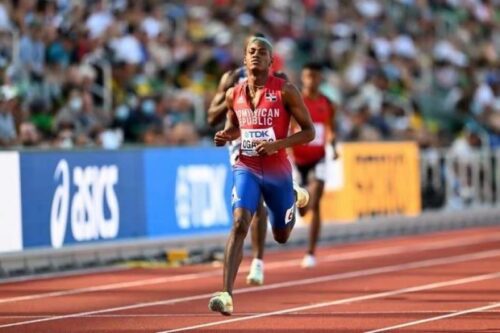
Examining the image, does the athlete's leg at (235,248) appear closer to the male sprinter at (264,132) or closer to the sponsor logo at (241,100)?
the male sprinter at (264,132)

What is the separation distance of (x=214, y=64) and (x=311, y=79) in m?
8.25

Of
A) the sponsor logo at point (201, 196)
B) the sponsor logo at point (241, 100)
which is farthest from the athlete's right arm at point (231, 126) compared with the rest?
the sponsor logo at point (201, 196)

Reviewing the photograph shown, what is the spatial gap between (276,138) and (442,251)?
852 cm

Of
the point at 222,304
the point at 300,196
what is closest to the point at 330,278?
the point at 300,196

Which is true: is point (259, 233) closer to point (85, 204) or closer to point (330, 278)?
point (330, 278)

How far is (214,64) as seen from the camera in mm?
24375

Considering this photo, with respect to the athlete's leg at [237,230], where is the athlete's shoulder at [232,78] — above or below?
above

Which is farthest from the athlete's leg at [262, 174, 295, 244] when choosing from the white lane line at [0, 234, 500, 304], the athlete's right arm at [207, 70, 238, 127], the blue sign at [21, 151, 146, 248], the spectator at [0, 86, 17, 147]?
the spectator at [0, 86, 17, 147]

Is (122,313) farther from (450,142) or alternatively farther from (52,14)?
(450,142)

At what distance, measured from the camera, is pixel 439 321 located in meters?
10.8

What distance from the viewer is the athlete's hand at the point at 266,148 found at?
34.7ft

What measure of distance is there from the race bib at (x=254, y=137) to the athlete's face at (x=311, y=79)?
5475mm

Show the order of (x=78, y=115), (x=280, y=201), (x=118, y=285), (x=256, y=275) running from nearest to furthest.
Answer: (x=280, y=201), (x=256, y=275), (x=118, y=285), (x=78, y=115)

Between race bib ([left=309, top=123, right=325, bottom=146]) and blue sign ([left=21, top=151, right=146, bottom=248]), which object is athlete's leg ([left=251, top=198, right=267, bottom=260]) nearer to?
race bib ([left=309, top=123, right=325, bottom=146])
